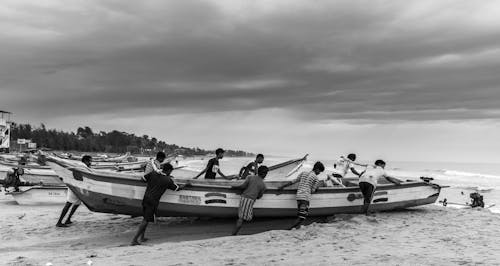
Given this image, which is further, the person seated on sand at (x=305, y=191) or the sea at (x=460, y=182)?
the sea at (x=460, y=182)

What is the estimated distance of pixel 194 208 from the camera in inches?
403

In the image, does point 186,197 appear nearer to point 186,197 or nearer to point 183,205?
point 186,197

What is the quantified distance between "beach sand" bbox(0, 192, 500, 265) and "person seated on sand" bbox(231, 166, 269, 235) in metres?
0.49

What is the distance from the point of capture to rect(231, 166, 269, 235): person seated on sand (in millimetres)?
9789

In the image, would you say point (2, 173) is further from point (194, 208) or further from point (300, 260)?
point (300, 260)

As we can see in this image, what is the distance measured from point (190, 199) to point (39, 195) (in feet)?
25.5

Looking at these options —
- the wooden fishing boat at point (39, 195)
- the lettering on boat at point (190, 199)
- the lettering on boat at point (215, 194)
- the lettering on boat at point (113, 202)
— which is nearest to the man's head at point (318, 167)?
the lettering on boat at point (215, 194)

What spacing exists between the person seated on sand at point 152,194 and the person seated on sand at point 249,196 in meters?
1.65

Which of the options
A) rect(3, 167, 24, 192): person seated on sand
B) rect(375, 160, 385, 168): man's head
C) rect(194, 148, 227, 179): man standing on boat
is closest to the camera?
rect(375, 160, 385, 168): man's head

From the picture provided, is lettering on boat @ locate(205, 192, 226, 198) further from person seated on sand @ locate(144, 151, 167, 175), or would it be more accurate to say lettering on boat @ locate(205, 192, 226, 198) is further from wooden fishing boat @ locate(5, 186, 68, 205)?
wooden fishing boat @ locate(5, 186, 68, 205)

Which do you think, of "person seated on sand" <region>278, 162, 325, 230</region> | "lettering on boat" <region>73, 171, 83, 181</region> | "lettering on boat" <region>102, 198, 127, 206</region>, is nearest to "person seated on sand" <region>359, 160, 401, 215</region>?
"person seated on sand" <region>278, 162, 325, 230</region>

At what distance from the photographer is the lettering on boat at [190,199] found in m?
10.1

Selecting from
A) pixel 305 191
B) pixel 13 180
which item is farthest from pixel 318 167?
pixel 13 180

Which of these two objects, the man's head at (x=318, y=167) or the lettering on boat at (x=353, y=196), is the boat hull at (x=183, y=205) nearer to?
the man's head at (x=318, y=167)
